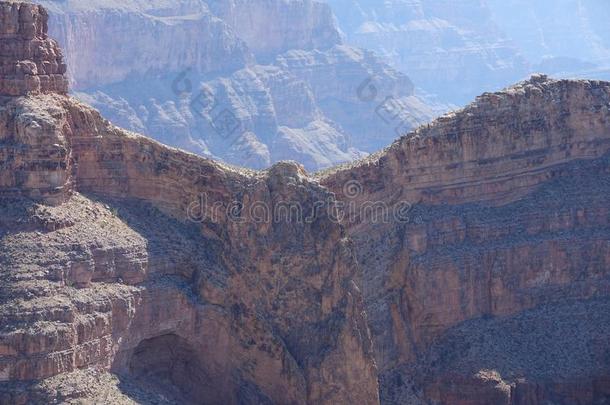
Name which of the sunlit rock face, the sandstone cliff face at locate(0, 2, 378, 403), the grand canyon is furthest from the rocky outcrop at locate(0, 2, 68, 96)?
the sunlit rock face

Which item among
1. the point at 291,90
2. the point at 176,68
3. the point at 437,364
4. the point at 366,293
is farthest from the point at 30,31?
the point at 291,90

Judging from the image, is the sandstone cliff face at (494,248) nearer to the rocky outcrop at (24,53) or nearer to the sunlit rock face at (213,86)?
the rocky outcrop at (24,53)

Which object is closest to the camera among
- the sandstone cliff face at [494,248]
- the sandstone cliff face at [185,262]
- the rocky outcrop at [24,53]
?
the sandstone cliff face at [185,262]

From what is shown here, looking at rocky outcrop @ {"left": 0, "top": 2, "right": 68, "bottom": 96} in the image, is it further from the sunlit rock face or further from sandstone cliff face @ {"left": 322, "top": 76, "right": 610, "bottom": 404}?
the sunlit rock face

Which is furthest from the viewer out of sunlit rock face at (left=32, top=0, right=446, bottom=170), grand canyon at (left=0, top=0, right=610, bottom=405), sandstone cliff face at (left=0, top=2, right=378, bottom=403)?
sunlit rock face at (left=32, top=0, right=446, bottom=170)

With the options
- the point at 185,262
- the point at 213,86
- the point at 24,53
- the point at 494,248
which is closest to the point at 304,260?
the point at 185,262

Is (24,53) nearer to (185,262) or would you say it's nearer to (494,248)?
(185,262)

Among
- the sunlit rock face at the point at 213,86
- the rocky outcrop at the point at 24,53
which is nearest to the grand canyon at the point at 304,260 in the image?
the rocky outcrop at the point at 24,53
